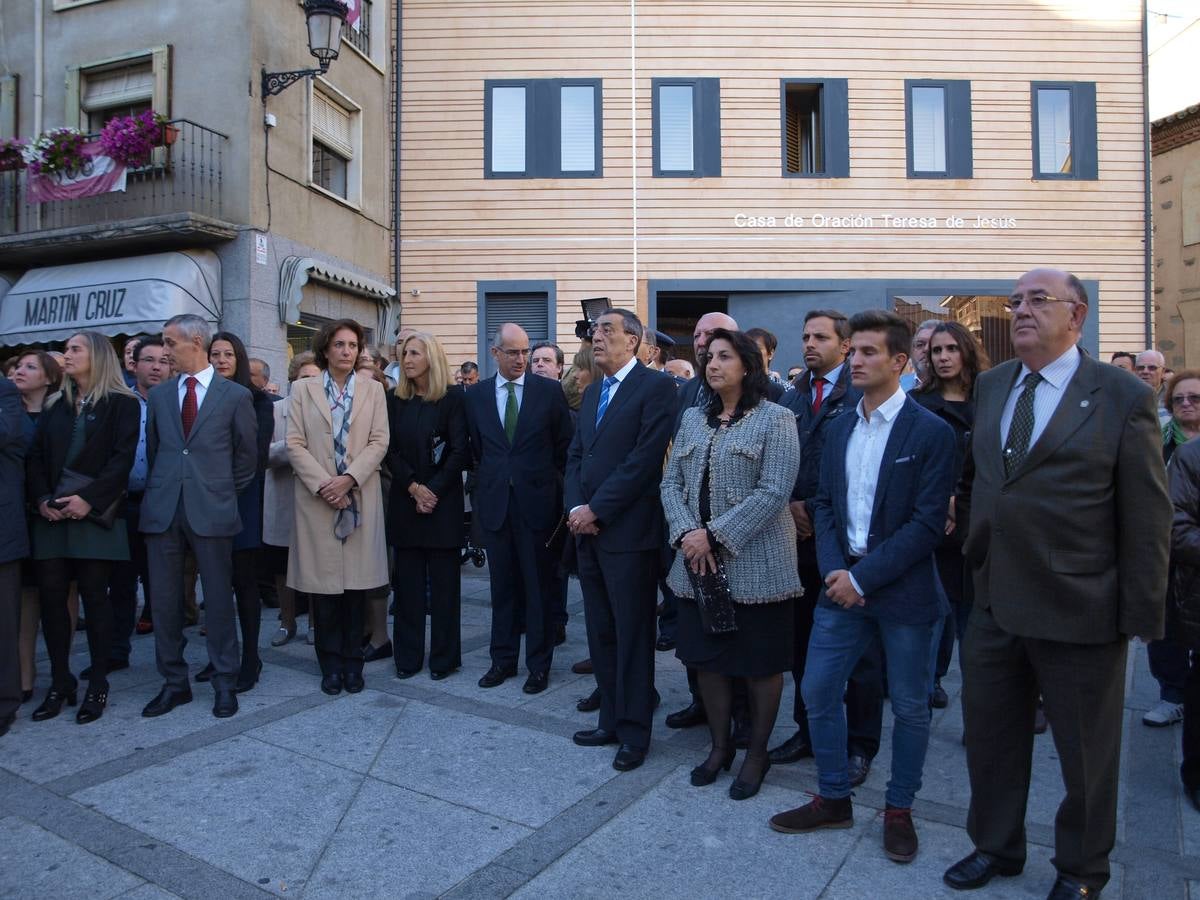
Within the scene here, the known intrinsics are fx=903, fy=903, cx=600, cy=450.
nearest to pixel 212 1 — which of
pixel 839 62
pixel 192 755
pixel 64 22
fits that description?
pixel 64 22

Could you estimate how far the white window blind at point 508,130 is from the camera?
45.4 feet

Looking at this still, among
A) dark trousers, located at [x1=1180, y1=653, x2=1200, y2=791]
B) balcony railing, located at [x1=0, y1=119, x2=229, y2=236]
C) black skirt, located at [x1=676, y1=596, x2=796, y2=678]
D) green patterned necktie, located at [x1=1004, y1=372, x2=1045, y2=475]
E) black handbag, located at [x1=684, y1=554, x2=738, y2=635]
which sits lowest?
dark trousers, located at [x1=1180, y1=653, x2=1200, y2=791]

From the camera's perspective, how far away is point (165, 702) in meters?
4.84

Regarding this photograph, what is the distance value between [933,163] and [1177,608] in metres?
11.8

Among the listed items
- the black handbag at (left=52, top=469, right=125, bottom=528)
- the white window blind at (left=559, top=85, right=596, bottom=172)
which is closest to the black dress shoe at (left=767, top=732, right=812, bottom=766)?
the black handbag at (left=52, top=469, right=125, bottom=528)

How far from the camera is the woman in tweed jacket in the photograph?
3.73 m

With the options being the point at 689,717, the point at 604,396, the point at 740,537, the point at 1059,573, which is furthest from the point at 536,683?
the point at 1059,573

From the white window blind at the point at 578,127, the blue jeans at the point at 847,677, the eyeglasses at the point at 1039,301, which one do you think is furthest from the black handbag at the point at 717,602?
the white window blind at the point at 578,127

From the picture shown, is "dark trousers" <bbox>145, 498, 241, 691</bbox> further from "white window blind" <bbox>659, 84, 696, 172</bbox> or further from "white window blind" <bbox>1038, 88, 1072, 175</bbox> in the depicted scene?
"white window blind" <bbox>1038, 88, 1072, 175</bbox>

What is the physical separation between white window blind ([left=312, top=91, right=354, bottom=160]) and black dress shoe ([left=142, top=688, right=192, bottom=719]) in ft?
32.3

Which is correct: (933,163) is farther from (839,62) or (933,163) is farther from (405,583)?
(405,583)

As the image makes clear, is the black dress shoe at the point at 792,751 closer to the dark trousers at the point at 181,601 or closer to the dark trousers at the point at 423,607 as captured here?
the dark trousers at the point at 423,607

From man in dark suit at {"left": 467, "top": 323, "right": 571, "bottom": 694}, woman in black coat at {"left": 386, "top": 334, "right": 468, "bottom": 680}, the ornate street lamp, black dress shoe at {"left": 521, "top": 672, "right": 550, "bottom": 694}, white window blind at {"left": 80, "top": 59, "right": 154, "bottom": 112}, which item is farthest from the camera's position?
white window blind at {"left": 80, "top": 59, "right": 154, "bottom": 112}

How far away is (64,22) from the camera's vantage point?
1274cm
